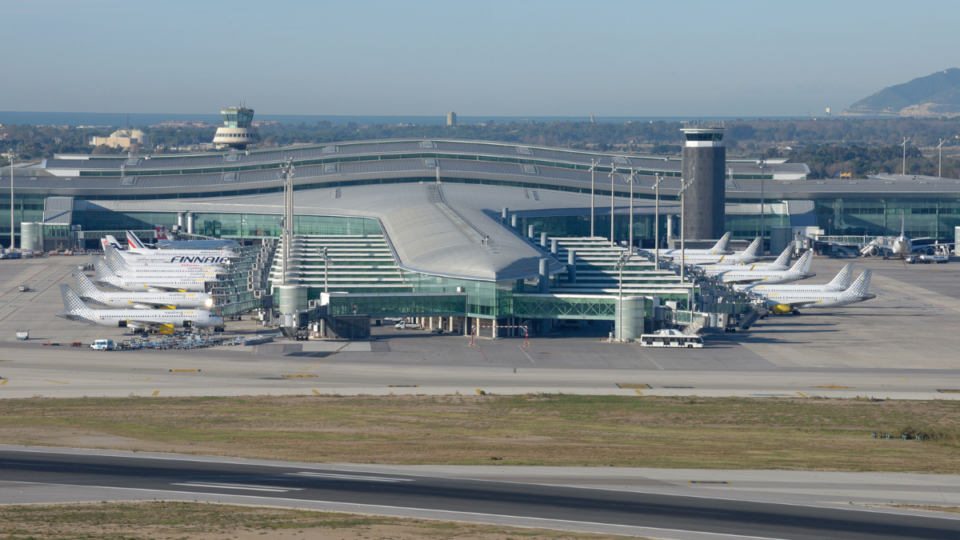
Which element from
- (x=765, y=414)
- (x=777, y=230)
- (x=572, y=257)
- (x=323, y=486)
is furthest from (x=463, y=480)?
(x=777, y=230)

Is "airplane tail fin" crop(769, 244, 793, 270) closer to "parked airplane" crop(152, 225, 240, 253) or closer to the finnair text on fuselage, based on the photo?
the finnair text on fuselage

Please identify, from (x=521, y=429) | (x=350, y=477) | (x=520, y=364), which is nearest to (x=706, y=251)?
(x=520, y=364)

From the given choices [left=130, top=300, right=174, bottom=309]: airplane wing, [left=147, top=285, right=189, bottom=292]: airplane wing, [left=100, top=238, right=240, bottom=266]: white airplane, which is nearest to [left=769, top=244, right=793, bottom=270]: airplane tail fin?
[left=100, top=238, right=240, bottom=266]: white airplane

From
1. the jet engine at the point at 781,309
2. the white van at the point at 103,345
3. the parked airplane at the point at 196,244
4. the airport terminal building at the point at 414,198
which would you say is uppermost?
the airport terminal building at the point at 414,198

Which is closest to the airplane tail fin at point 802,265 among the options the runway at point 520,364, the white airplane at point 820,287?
the white airplane at point 820,287

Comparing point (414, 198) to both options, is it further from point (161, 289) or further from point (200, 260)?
point (161, 289)

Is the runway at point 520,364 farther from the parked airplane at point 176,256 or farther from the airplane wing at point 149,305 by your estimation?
the parked airplane at point 176,256
